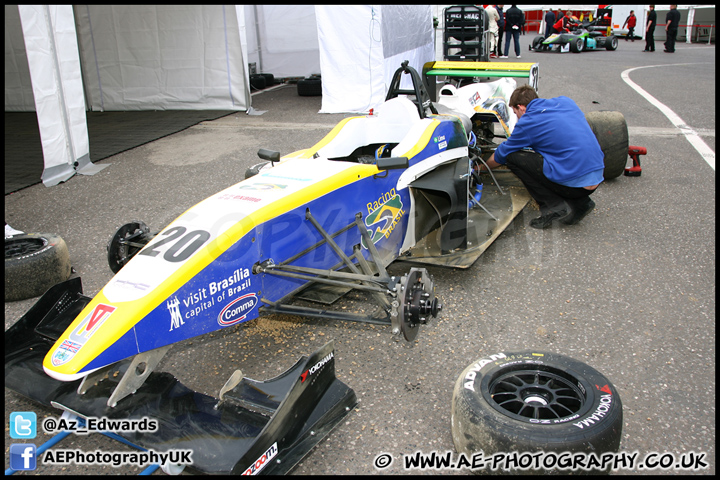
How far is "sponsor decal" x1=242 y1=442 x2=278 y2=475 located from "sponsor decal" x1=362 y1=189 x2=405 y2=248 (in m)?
1.92

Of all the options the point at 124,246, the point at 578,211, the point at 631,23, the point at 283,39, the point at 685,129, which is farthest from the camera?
the point at 631,23

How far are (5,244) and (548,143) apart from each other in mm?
5102

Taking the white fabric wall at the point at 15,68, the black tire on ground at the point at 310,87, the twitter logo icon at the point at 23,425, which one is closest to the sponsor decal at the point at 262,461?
the twitter logo icon at the point at 23,425

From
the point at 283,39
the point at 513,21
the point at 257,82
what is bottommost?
the point at 257,82

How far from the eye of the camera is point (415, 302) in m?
3.23

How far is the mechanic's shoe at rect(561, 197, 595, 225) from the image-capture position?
226 inches

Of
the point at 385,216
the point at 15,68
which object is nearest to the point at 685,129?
the point at 385,216

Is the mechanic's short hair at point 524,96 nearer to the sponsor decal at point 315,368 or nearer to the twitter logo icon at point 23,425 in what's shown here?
the sponsor decal at point 315,368

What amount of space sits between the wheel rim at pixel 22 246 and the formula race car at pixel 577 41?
22.9m

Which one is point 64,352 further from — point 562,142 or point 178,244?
point 562,142

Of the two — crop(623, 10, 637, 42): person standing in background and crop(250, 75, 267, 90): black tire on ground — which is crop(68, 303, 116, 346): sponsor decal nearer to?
crop(250, 75, 267, 90): black tire on ground

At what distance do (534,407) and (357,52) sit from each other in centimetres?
961

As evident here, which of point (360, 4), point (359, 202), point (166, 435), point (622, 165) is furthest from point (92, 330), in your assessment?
point (360, 4)

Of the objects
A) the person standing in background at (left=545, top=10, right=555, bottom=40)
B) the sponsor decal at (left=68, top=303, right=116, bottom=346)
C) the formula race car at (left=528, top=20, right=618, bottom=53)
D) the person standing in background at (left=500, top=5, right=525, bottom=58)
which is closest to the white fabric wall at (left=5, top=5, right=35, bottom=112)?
the sponsor decal at (left=68, top=303, right=116, bottom=346)
